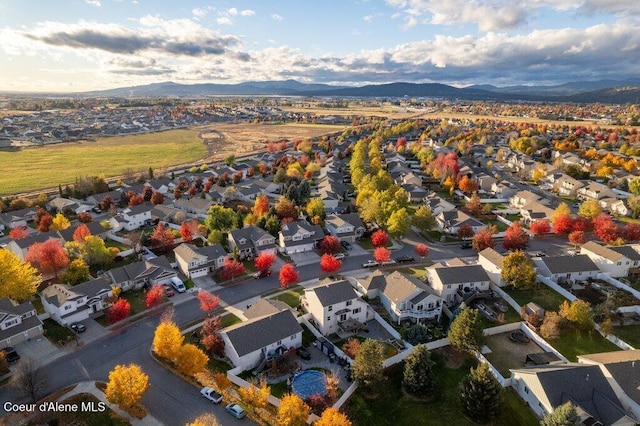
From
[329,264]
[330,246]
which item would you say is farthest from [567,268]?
[330,246]

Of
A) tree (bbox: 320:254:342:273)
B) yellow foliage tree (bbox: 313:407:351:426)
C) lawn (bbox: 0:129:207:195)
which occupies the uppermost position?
yellow foliage tree (bbox: 313:407:351:426)

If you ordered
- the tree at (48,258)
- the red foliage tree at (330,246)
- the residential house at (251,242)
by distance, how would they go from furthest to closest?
the red foliage tree at (330,246) → the residential house at (251,242) → the tree at (48,258)

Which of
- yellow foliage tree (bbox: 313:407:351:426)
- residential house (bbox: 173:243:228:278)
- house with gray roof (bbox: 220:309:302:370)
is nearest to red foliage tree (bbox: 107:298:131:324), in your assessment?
residential house (bbox: 173:243:228:278)

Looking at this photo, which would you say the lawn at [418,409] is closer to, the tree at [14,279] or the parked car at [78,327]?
the parked car at [78,327]

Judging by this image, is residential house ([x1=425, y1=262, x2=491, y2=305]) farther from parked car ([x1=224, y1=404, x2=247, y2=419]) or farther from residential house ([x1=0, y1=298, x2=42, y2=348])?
residential house ([x1=0, y1=298, x2=42, y2=348])

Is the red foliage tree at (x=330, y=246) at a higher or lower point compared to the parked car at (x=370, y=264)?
higher

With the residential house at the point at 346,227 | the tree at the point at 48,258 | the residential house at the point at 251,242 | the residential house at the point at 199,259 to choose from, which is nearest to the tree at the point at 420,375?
the residential house at the point at 251,242

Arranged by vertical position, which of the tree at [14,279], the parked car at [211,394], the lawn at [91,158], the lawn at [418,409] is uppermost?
the tree at [14,279]

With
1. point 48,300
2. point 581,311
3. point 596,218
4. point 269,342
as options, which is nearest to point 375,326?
point 269,342
